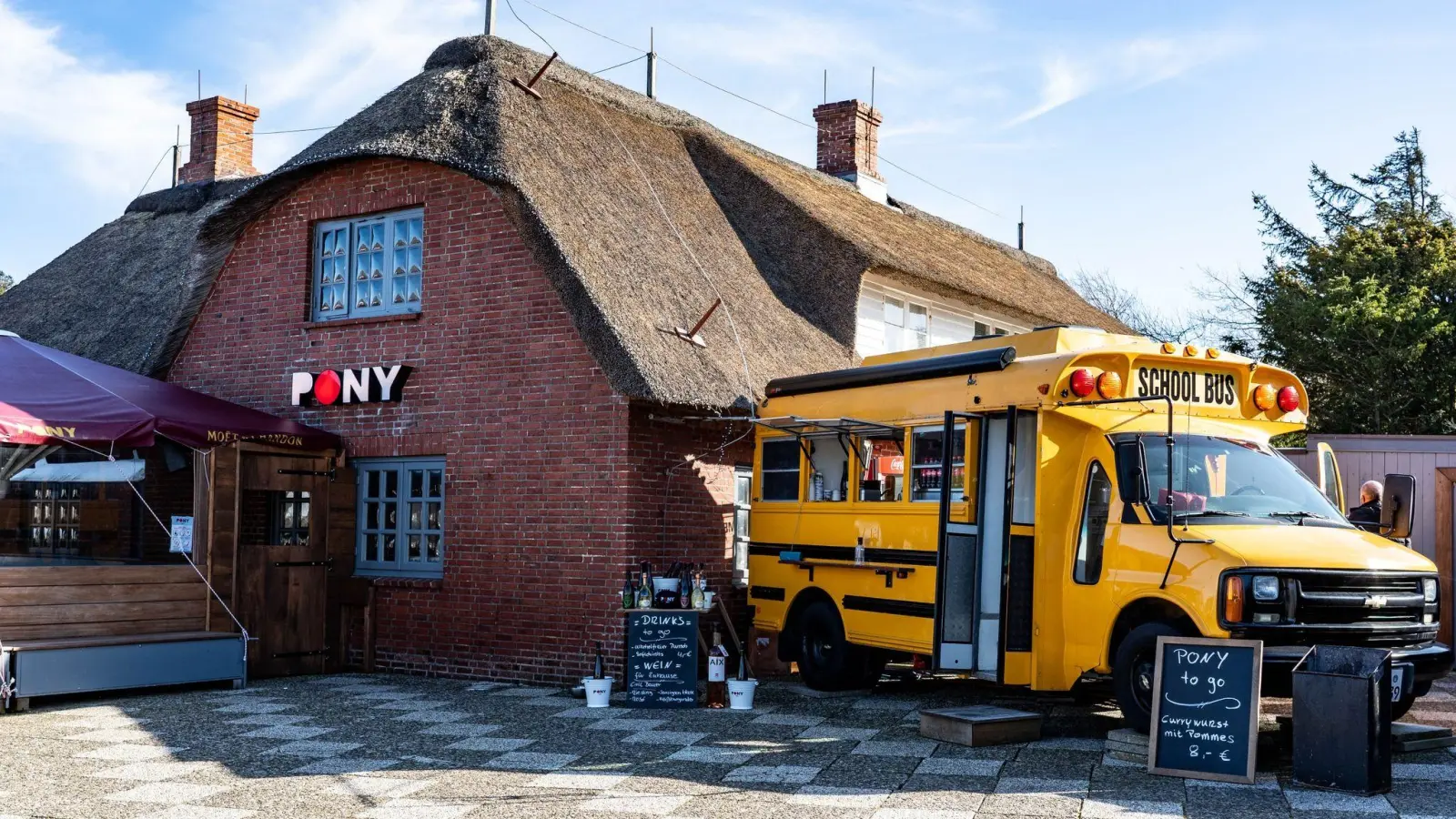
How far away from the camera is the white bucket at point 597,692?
11.3 meters

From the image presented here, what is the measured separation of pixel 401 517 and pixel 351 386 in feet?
4.65

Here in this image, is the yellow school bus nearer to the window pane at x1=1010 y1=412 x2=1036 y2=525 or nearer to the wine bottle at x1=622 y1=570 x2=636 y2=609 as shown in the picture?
the window pane at x1=1010 y1=412 x2=1036 y2=525

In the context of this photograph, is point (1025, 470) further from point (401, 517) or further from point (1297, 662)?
point (401, 517)

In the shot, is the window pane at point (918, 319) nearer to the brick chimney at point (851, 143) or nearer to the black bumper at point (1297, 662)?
the brick chimney at point (851, 143)

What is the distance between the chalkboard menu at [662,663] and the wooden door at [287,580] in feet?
12.1

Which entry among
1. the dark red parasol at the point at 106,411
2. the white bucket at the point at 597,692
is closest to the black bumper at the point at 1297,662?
the white bucket at the point at 597,692

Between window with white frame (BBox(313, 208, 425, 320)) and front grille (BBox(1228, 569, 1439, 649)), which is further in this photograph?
window with white frame (BBox(313, 208, 425, 320))

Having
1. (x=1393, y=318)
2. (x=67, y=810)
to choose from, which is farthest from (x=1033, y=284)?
(x=67, y=810)

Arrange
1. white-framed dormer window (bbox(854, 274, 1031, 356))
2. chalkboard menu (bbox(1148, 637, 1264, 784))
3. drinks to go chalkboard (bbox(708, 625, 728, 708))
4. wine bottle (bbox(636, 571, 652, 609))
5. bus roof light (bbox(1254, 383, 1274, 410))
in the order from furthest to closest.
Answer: white-framed dormer window (bbox(854, 274, 1031, 356)) < wine bottle (bbox(636, 571, 652, 609)) < drinks to go chalkboard (bbox(708, 625, 728, 708)) < bus roof light (bbox(1254, 383, 1274, 410)) < chalkboard menu (bbox(1148, 637, 1264, 784))

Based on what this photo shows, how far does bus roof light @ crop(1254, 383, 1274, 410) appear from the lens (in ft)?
33.5

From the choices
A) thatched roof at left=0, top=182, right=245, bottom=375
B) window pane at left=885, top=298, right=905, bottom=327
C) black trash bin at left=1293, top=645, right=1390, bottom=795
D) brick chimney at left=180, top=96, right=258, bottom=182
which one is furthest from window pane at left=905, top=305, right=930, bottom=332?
brick chimney at left=180, top=96, right=258, bottom=182

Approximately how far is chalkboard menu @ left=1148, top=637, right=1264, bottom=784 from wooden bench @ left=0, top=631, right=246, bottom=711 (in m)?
7.89

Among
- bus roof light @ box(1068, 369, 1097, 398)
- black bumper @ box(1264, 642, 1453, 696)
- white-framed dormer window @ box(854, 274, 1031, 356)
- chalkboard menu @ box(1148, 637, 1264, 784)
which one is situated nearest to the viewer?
chalkboard menu @ box(1148, 637, 1264, 784)

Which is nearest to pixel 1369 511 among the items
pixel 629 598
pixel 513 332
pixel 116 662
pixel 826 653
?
pixel 826 653
